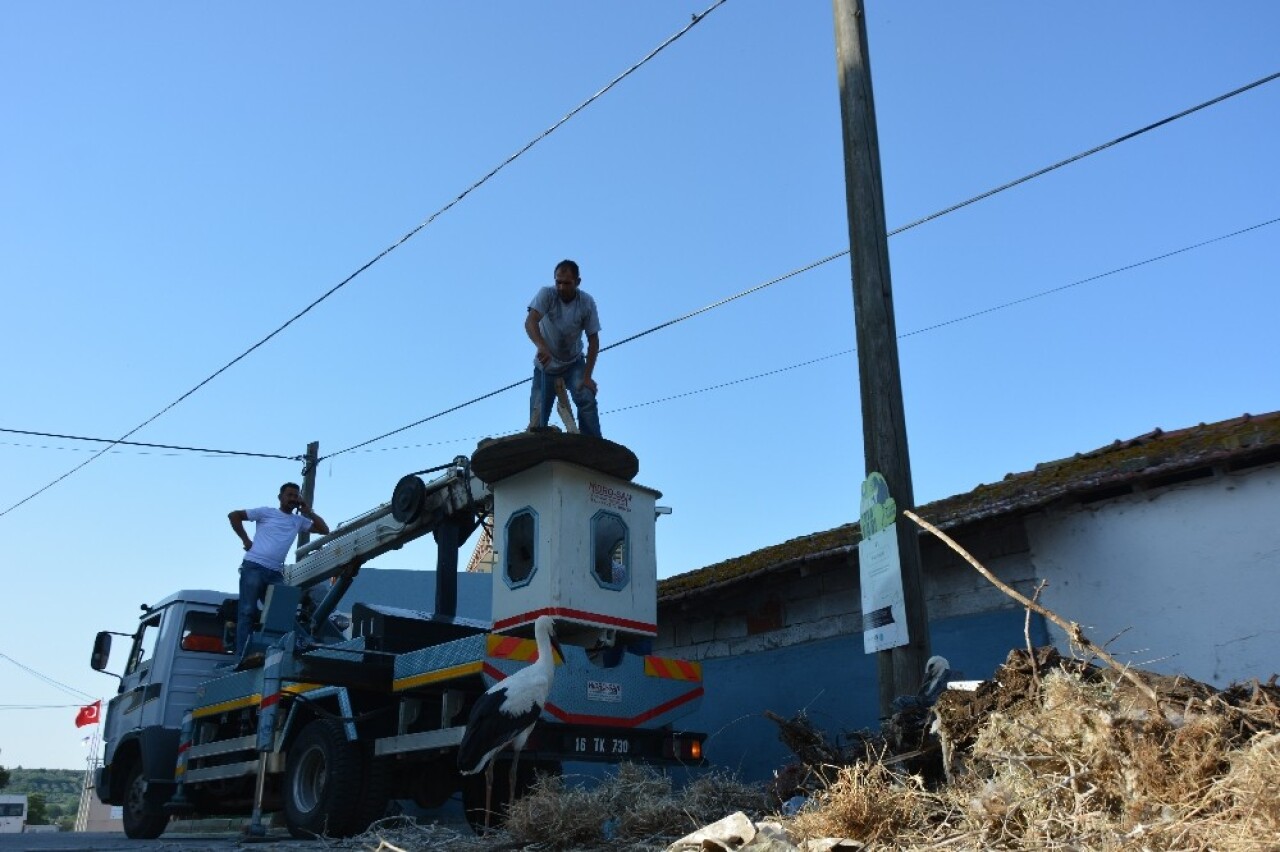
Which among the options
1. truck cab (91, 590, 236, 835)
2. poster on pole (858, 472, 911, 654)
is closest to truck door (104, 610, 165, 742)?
truck cab (91, 590, 236, 835)

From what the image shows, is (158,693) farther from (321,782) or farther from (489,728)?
(489,728)

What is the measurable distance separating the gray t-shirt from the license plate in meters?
3.11

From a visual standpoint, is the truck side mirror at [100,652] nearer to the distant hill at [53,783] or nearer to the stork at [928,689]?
the stork at [928,689]

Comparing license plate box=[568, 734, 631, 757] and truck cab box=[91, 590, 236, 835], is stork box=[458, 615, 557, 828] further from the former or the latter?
truck cab box=[91, 590, 236, 835]

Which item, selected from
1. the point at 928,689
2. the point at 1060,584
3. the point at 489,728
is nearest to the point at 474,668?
the point at 489,728

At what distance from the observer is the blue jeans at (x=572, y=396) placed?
944 centimetres

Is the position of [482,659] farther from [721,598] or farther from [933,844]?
[721,598]

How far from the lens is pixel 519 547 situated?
9023mm

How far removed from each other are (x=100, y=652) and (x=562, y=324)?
7836mm

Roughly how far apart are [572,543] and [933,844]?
15.8 ft

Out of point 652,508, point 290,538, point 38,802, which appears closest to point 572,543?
point 652,508

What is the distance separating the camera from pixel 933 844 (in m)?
4.26

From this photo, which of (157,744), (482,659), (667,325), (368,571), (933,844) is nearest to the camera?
(933,844)

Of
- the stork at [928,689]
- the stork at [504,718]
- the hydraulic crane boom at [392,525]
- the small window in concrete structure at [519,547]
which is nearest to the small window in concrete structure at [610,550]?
the small window in concrete structure at [519,547]
